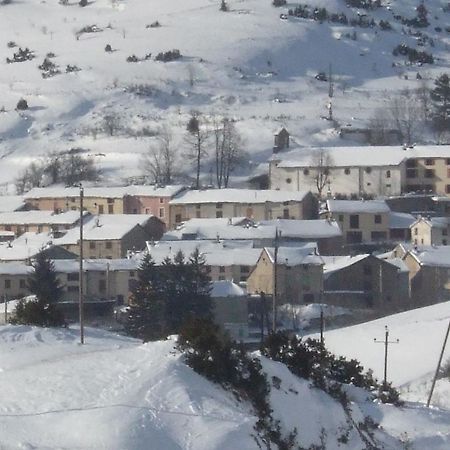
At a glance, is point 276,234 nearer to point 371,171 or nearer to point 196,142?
point 371,171

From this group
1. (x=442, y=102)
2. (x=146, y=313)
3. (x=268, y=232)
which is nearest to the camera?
(x=146, y=313)

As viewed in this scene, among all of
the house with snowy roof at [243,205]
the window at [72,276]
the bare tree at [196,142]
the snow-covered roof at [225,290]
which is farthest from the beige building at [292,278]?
the bare tree at [196,142]

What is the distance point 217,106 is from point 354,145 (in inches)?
328

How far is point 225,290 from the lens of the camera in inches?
1244

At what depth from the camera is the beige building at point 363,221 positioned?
40.7 metres

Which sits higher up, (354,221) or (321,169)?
(321,169)

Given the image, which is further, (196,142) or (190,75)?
(190,75)

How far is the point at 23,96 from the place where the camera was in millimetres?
62438

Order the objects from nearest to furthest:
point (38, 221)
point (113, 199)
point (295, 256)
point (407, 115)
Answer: point (295, 256), point (38, 221), point (113, 199), point (407, 115)

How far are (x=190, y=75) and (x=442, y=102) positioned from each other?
1331cm

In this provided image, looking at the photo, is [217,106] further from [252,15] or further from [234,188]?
[252,15]

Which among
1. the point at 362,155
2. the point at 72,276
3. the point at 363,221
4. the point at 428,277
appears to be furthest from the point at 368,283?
the point at 362,155

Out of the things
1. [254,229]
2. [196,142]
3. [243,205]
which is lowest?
[254,229]

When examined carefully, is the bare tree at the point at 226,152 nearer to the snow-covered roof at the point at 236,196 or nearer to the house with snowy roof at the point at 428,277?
the snow-covered roof at the point at 236,196
